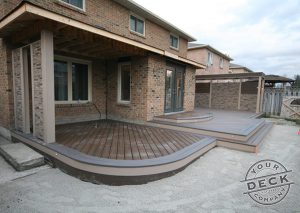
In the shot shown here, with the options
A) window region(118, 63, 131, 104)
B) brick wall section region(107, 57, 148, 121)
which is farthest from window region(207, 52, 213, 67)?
brick wall section region(107, 57, 148, 121)

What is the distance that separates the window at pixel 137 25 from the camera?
793 cm

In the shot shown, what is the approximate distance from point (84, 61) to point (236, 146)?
6.29 meters

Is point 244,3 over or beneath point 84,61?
over

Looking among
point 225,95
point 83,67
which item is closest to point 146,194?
point 83,67

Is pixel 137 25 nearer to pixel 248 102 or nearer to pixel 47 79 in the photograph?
pixel 47 79

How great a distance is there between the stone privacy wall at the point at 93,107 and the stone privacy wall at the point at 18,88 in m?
1.31

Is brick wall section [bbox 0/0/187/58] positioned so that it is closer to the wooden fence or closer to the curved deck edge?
the curved deck edge

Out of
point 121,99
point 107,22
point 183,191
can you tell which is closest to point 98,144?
point 183,191

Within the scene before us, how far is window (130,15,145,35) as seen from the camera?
26.0 ft

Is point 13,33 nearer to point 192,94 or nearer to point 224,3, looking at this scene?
point 192,94

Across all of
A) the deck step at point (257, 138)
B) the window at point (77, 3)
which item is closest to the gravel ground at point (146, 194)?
the deck step at point (257, 138)

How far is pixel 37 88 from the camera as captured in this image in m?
3.82

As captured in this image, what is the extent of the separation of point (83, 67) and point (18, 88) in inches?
104

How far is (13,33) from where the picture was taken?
Result: 425 cm
